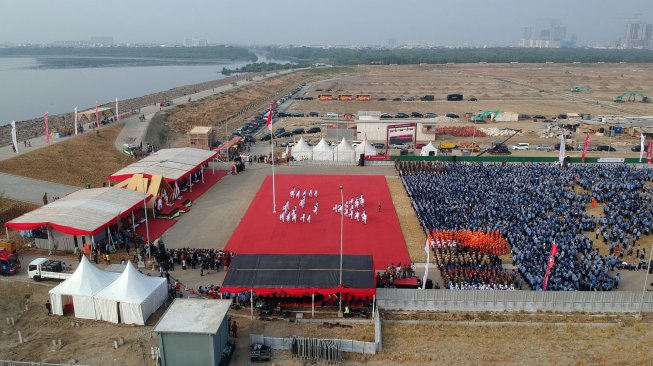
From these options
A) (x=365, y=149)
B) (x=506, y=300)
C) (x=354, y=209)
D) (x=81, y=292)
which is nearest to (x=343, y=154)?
(x=365, y=149)

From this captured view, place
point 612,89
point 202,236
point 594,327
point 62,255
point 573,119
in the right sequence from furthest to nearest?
point 612,89 < point 573,119 < point 202,236 < point 62,255 < point 594,327

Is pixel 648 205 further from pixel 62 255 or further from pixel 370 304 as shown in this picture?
pixel 62 255

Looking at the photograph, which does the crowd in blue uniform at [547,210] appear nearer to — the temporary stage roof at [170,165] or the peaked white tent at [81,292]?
the temporary stage roof at [170,165]

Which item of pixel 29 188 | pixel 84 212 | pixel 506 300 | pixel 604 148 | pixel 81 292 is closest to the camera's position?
pixel 81 292

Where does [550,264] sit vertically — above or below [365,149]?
below

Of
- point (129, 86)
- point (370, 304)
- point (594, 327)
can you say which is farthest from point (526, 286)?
point (129, 86)

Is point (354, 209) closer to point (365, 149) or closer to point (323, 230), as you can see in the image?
point (323, 230)
